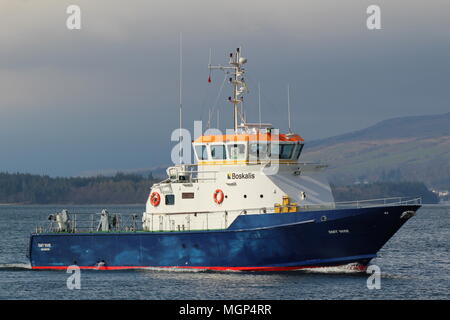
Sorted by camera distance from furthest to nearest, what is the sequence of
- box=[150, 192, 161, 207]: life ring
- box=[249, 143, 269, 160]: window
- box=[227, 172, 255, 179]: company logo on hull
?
box=[150, 192, 161, 207]: life ring < box=[249, 143, 269, 160]: window < box=[227, 172, 255, 179]: company logo on hull

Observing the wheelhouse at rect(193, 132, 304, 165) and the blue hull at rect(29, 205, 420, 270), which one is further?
the wheelhouse at rect(193, 132, 304, 165)

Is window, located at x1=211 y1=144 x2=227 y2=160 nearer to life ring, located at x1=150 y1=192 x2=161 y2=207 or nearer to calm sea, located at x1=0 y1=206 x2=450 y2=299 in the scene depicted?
life ring, located at x1=150 y1=192 x2=161 y2=207

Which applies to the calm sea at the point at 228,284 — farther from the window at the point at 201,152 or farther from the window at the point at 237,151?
the window at the point at 201,152

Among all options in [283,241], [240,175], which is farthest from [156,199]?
[283,241]

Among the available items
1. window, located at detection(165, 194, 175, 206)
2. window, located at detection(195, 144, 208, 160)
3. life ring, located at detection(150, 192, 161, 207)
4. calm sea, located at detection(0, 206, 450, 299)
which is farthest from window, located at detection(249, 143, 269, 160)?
calm sea, located at detection(0, 206, 450, 299)

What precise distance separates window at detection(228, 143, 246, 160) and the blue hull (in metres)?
2.68

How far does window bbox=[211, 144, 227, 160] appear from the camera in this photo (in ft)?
126

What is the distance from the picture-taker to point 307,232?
35875 mm

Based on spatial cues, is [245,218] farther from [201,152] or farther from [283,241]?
[201,152]

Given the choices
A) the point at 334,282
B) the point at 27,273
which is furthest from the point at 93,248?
the point at 334,282

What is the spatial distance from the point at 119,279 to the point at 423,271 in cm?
1360

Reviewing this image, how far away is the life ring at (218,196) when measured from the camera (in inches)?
1488
